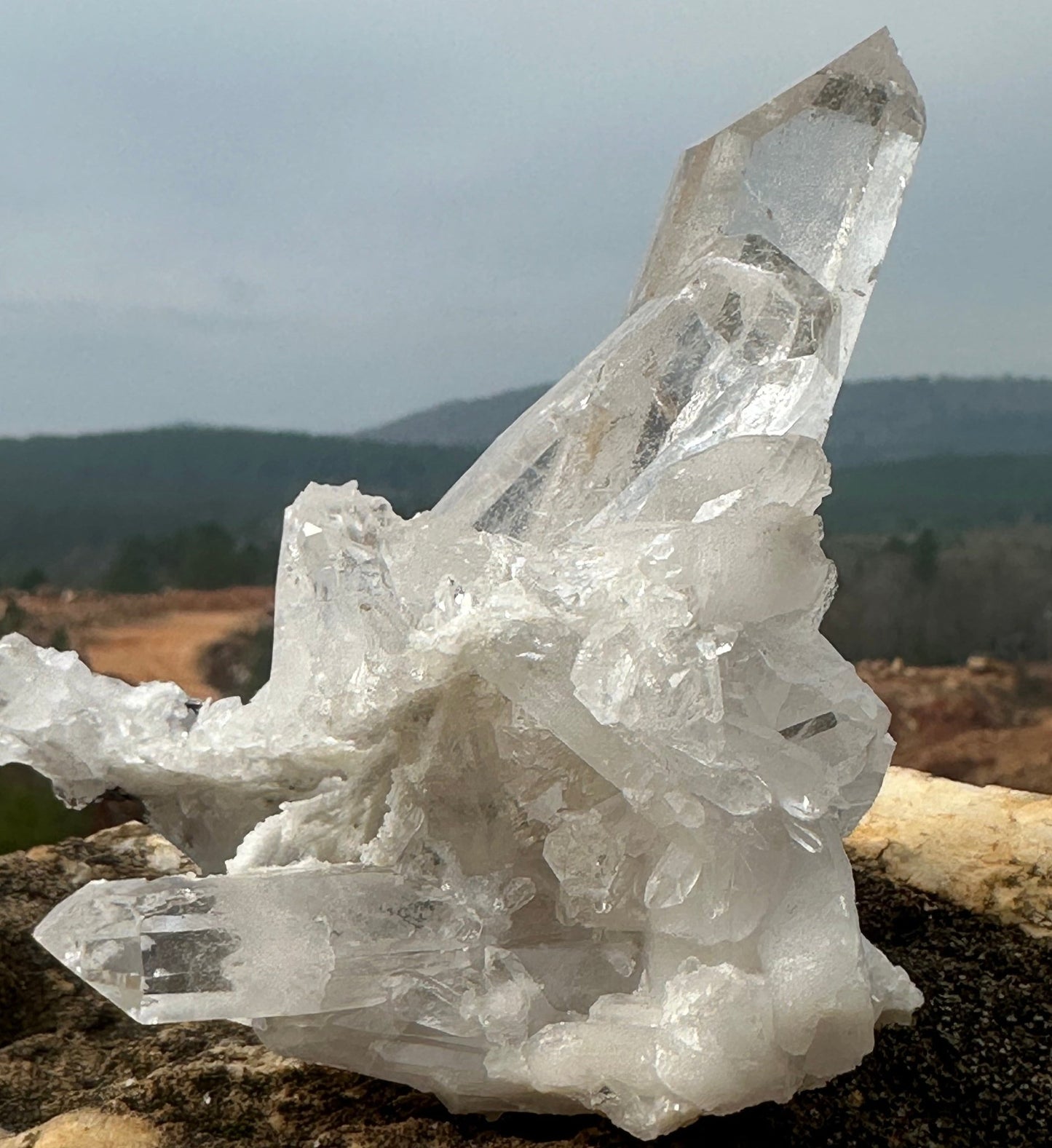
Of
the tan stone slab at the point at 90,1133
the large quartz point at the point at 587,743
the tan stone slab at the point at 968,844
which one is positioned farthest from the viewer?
the tan stone slab at the point at 968,844

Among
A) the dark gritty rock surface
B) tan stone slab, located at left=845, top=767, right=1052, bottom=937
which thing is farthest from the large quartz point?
tan stone slab, located at left=845, top=767, right=1052, bottom=937

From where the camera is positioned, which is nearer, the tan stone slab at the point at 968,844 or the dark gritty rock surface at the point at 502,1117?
the dark gritty rock surface at the point at 502,1117

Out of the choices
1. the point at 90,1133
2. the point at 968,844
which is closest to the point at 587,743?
the point at 90,1133

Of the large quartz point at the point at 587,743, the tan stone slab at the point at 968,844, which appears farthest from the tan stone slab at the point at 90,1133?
the tan stone slab at the point at 968,844

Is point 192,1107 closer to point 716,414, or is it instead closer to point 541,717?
point 541,717

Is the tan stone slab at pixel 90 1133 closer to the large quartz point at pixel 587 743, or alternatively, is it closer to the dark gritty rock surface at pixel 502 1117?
the dark gritty rock surface at pixel 502 1117

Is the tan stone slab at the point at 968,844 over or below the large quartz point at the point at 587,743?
below

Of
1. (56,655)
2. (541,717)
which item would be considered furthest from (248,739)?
(541,717)
